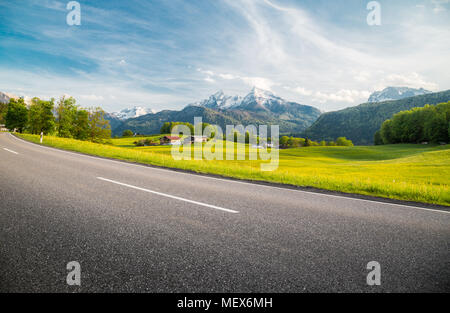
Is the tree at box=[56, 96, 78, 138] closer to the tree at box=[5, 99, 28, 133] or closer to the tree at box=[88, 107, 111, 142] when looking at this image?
the tree at box=[88, 107, 111, 142]

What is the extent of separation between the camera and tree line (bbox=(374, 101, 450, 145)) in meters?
67.9

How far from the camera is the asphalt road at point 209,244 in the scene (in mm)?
2645

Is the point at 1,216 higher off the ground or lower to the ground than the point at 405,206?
higher

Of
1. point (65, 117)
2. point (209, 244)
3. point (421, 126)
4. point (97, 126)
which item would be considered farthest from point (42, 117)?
point (421, 126)

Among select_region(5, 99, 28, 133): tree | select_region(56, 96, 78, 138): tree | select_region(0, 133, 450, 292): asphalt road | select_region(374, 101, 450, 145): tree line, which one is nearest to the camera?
select_region(0, 133, 450, 292): asphalt road

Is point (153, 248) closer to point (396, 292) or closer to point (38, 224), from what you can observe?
point (38, 224)

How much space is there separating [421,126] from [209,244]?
10014cm

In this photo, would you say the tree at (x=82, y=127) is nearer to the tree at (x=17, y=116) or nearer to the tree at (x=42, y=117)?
the tree at (x=42, y=117)

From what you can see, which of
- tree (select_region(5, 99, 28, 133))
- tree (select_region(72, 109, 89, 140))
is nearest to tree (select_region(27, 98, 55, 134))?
tree (select_region(72, 109, 89, 140))

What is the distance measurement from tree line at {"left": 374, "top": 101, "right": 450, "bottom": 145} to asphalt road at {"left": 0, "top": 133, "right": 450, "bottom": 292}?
85555 mm

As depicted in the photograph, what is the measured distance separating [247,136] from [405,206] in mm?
108380

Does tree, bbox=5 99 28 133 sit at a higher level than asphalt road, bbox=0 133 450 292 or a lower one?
higher
